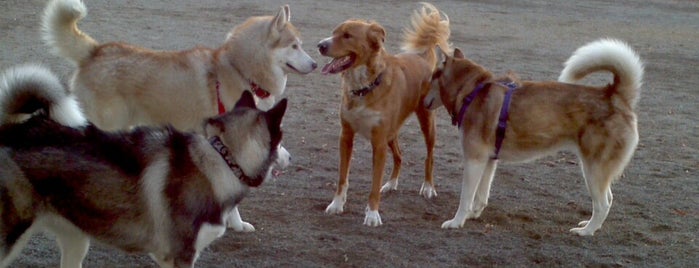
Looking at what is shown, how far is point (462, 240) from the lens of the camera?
5312mm

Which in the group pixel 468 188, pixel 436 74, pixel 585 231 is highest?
pixel 436 74

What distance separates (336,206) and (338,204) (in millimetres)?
25

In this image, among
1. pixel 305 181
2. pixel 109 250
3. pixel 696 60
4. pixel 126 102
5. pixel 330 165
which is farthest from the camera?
pixel 696 60

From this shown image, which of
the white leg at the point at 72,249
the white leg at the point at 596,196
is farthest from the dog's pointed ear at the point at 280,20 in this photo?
the white leg at the point at 596,196

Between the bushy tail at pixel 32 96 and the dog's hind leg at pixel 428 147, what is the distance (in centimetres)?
348

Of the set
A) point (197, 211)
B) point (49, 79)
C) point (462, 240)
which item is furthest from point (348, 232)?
point (49, 79)

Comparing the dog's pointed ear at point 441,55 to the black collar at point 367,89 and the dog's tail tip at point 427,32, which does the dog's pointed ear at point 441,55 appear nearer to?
the black collar at point 367,89

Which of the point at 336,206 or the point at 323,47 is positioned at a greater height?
the point at 323,47

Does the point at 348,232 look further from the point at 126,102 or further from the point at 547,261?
the point at 126,102

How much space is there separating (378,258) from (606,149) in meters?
2.00

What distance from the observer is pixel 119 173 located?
143 inches

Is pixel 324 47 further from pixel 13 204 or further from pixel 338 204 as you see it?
pixel 13 204

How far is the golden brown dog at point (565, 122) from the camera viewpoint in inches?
209

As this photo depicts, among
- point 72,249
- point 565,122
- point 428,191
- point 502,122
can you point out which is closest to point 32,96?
point 72,249
